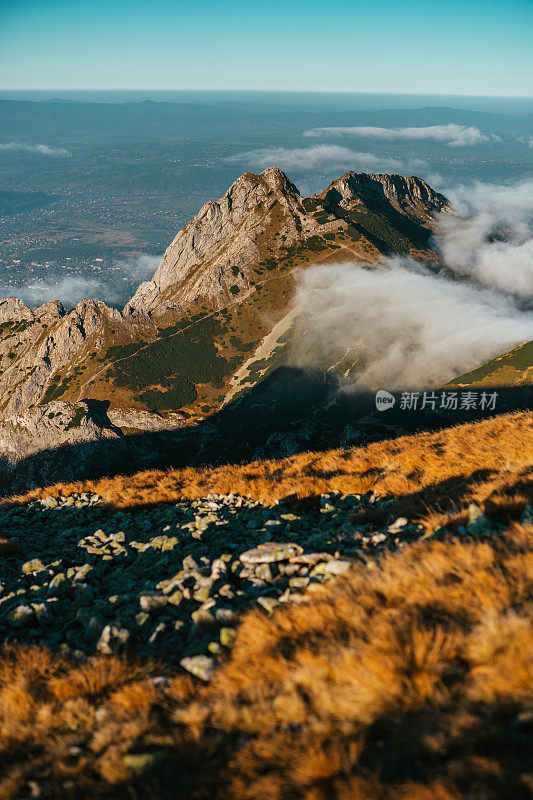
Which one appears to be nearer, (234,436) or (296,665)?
(296,665)

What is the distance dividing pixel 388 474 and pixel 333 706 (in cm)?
1060

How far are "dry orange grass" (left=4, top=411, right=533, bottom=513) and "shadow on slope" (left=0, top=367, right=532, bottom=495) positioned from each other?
96706 mm

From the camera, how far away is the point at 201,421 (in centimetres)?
14188

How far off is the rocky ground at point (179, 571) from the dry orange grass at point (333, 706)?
96 cm

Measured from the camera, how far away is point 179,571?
10.1 m

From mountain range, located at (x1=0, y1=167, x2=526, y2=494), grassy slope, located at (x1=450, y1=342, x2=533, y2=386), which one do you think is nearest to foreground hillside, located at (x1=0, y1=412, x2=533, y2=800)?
grassy slope, located at (x1=450, y1=342, x2=533, y2=386)

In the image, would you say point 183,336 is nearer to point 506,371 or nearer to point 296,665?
point 506,371

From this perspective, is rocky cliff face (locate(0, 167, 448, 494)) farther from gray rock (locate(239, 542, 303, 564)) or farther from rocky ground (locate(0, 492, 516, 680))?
gray rock (locate(239, 542, 303, 564))

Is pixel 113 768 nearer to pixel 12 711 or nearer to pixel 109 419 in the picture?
pixel 12 711

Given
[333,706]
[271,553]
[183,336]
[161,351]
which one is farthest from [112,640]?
[183,336]

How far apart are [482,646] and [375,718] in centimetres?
145

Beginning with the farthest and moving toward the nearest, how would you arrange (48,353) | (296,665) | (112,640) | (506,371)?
(48,353), (506,371), (112,640), (296,665)

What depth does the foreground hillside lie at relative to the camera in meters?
3.98

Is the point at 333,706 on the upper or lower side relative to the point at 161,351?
upper
